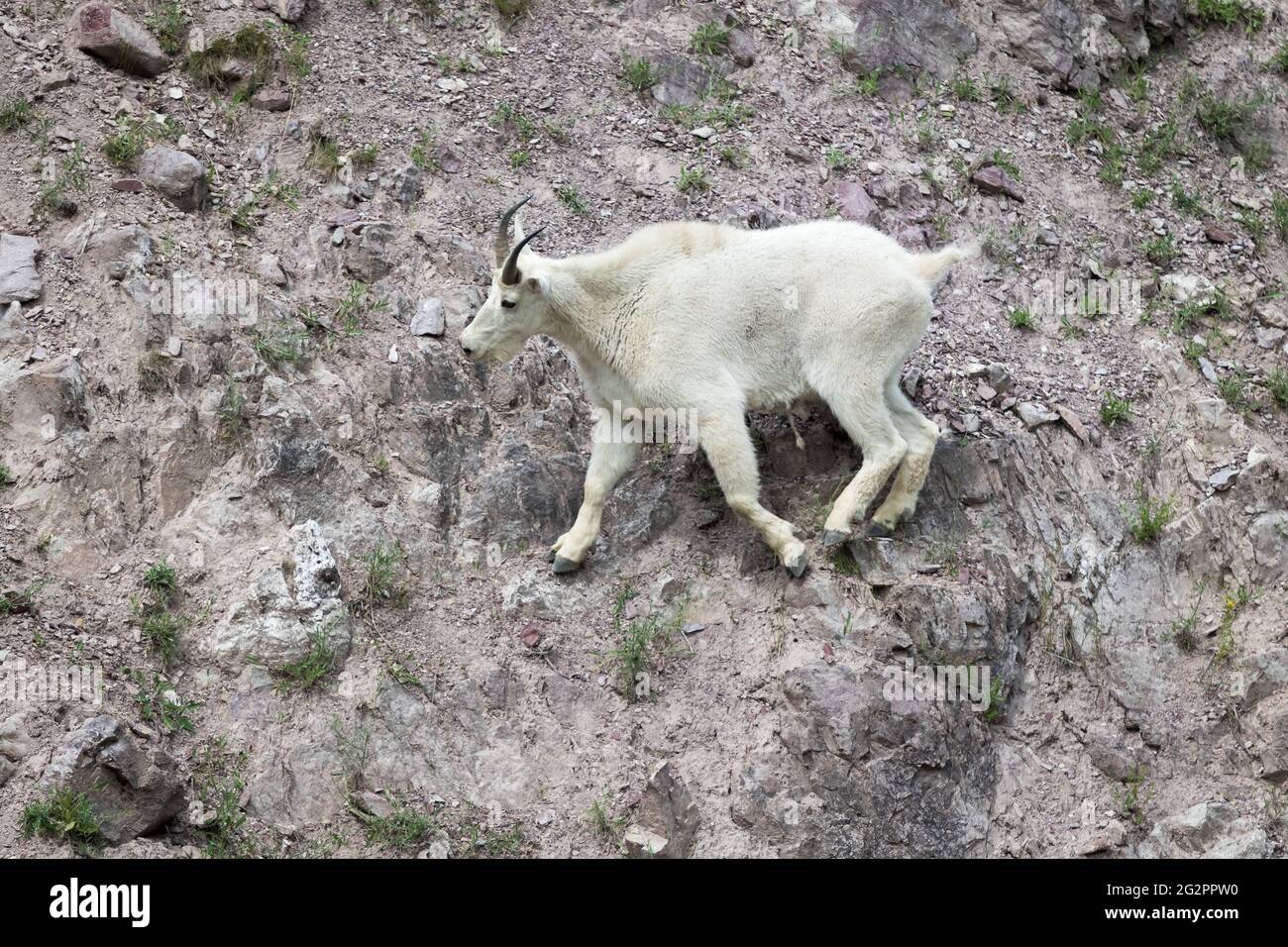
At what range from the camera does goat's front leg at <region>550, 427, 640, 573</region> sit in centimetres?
969

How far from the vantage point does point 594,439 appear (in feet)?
32.5

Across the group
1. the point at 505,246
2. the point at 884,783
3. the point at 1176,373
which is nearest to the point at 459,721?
the point at 884,783

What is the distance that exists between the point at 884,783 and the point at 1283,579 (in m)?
4.04

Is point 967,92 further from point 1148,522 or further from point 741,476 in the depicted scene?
point 741,476

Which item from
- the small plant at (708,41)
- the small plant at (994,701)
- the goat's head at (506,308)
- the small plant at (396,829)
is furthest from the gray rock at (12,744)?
the small plant at (708,41)

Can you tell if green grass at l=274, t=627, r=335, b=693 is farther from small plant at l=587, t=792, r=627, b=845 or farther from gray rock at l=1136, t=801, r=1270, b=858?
gray rock at l=1136, t=801, r=1270, b=858

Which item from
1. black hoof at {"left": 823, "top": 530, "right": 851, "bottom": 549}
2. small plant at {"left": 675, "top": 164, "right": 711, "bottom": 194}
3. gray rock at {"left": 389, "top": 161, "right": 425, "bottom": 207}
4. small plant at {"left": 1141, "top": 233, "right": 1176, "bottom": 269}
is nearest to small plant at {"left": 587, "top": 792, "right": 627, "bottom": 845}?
black hoof at {"left": 823, "top": 530, "right": 851, "bottom": 549}

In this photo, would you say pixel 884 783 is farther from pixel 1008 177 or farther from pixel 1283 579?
pixel 1008 177

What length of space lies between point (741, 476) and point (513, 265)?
240 cm

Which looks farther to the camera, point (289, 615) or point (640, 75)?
point (640, 75)

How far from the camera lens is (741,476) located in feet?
30.6

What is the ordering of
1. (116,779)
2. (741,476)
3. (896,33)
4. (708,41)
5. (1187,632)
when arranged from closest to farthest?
1. (116,779)
2. (741,476)
3. (1187,632)
4. (708,41)
5. (896,33)

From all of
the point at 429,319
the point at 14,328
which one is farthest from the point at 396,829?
the point at 14,328

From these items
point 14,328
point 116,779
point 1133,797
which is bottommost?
point 1133,797
